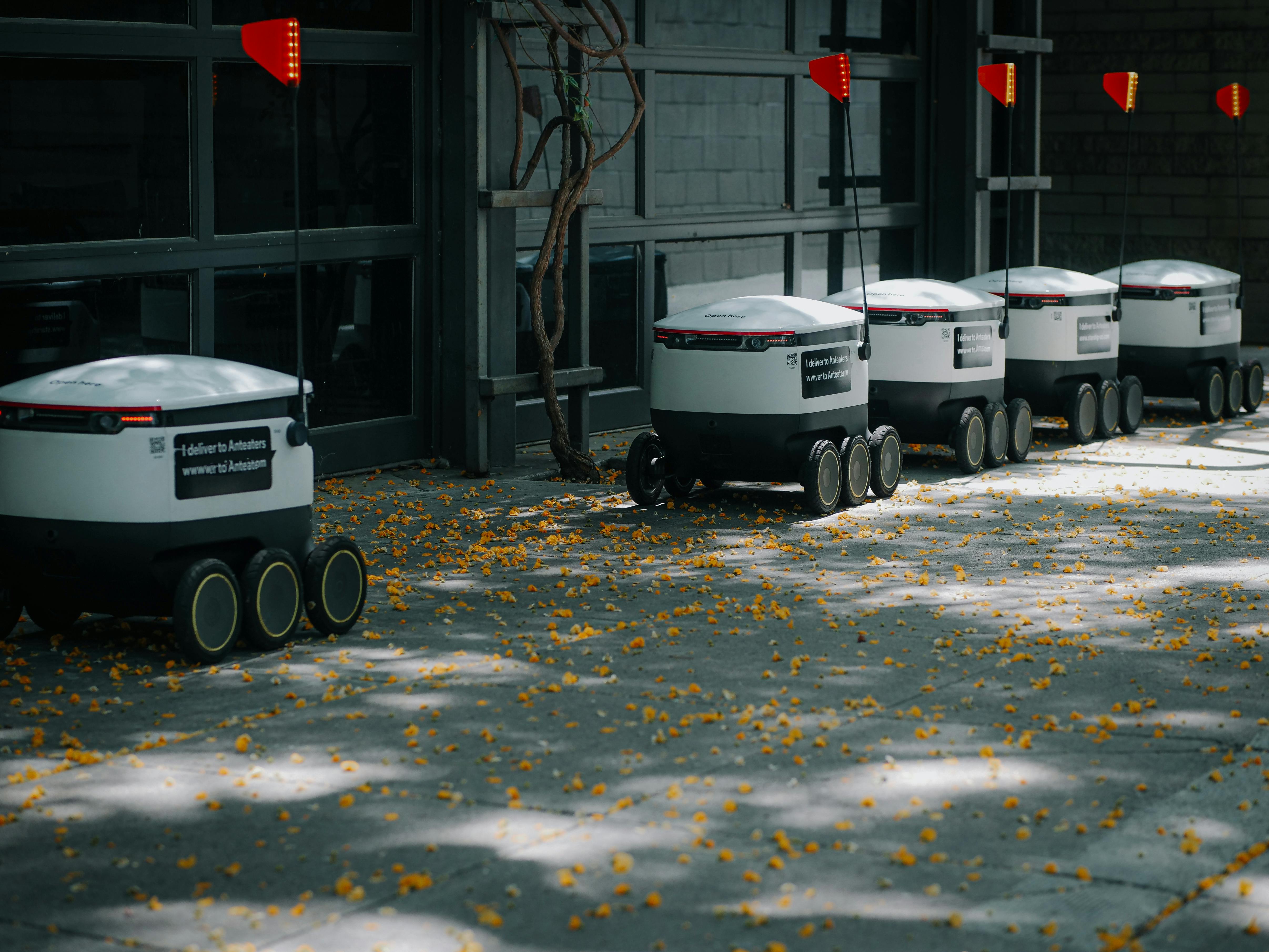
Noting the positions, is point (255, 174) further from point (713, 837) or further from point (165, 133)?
point (713, 837)

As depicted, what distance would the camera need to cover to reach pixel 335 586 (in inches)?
274

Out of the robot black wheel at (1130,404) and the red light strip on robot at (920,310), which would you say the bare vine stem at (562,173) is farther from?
the robot black wheel at (1130,404)

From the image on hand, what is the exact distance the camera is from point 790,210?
14727 mm

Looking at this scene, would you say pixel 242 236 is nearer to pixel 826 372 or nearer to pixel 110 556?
pixel 826 372

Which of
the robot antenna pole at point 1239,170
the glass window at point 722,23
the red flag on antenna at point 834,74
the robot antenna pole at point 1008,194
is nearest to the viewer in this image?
the red flag on antenna at point 834,74

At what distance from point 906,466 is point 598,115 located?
11.7 feet

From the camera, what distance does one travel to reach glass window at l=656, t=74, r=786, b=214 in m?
13.7

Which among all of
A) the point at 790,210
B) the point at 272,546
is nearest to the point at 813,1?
the point at 790,210

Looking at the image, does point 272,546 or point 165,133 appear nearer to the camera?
point 272,546

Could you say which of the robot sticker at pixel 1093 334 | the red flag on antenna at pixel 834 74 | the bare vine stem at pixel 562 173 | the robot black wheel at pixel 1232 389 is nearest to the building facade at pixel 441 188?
the bare vine stem at pixel 562 173

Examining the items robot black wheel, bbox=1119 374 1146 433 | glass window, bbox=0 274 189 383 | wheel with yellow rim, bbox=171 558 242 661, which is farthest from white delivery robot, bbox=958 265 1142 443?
wheel with yellow rim, bbox=171 558 242 661

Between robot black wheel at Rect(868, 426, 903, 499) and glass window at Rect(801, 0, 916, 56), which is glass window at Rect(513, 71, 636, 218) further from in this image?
robot black wheel at Rect(868, 426, 903, 499)

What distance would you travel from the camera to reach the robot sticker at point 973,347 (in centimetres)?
1121

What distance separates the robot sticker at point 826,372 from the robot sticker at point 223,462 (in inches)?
149
